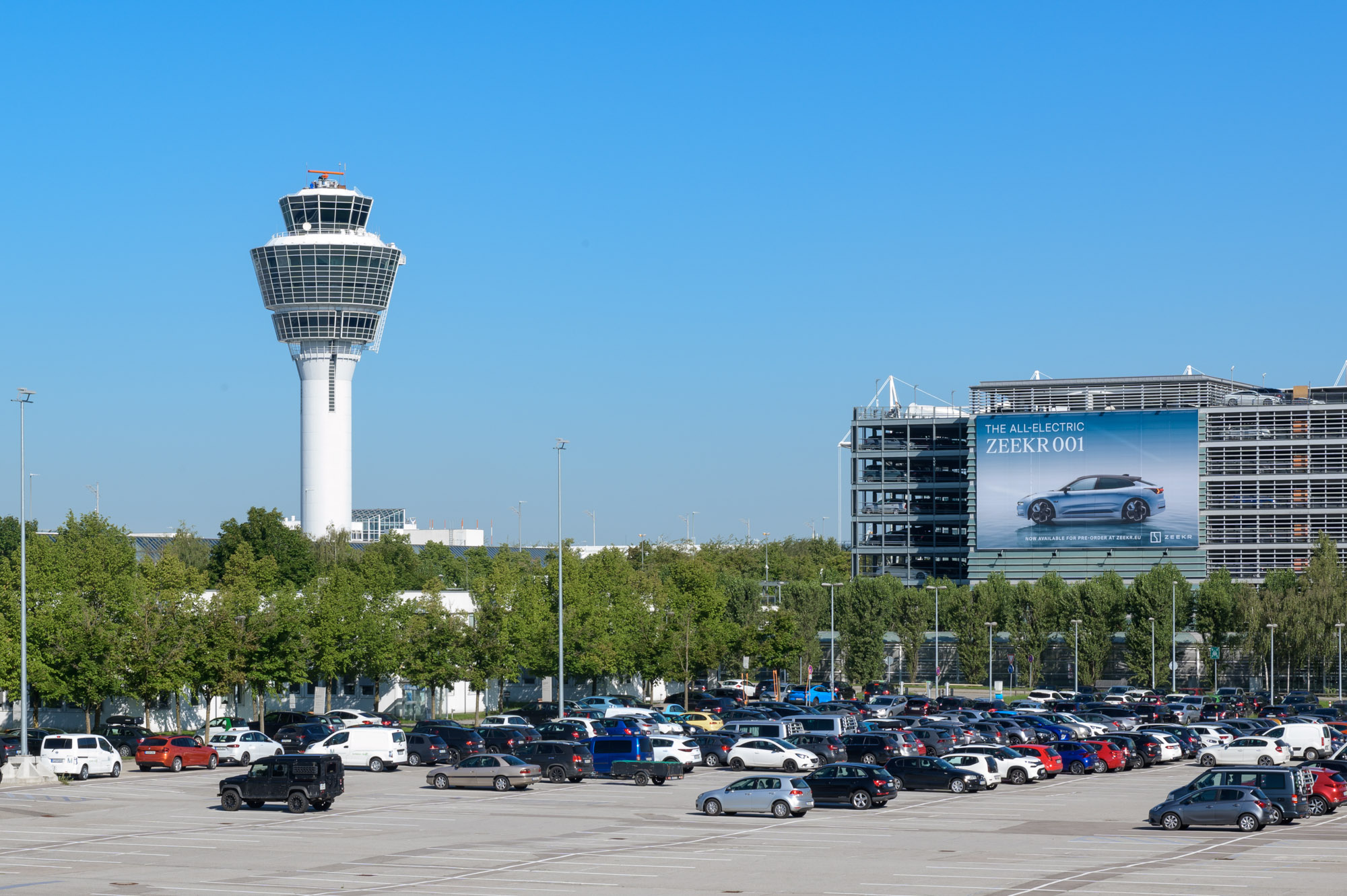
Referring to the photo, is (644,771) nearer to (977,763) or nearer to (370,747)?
(370,747)

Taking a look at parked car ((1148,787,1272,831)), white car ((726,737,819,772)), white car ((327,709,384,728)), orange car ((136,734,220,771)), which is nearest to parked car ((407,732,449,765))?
orange car ((136,734,220,771))

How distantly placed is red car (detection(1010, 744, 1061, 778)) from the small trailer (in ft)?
39.6

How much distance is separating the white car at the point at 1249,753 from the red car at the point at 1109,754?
4171 millimetres

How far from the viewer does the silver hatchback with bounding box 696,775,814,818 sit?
44.2 metres

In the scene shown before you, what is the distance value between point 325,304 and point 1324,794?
6245 inches

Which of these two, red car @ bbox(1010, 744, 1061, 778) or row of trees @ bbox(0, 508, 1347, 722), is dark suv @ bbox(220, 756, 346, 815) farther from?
row of trees @ bbox(0, 508, 1347, 722)

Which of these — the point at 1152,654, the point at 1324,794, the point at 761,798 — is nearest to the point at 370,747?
the point at 761,798

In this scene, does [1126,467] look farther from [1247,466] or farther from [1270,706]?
[1270,706]

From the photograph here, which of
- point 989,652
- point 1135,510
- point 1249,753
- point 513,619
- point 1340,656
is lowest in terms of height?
point 989,652

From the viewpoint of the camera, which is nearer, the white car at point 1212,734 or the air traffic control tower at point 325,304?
the white car at point 1212,734

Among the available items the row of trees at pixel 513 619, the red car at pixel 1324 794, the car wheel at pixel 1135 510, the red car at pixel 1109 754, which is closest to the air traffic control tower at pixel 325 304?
the row of trees at pixel 513 619

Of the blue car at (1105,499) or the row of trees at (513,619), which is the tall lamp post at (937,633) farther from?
the blue car at (1105,499)

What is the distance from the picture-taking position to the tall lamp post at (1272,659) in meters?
117

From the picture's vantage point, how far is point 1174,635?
123m
